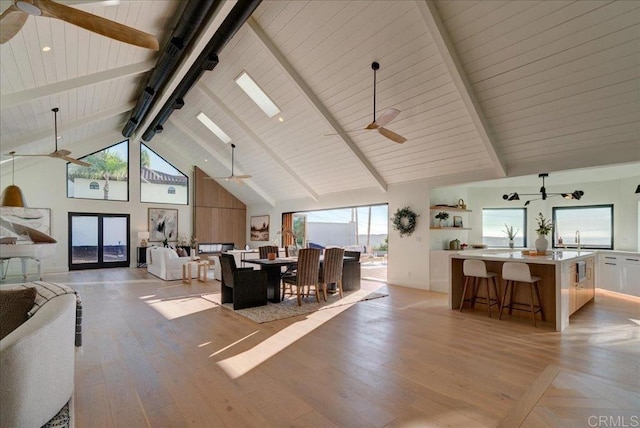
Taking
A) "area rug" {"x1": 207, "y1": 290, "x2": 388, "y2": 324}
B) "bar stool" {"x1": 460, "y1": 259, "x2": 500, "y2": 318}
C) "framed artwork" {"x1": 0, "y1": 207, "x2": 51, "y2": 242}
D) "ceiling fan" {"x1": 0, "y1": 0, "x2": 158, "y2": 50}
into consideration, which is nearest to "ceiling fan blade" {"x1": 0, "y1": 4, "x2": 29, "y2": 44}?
"ceiling fan" {"x1": 0, "y1": 0, "x2": 158, "y2": 50}

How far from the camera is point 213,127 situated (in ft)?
29.5

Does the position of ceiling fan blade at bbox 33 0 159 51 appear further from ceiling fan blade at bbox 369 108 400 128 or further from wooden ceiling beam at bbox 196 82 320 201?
wooden ceiling beam at bbox 196 82 320 201

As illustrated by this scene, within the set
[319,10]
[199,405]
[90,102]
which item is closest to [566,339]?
[199,405]

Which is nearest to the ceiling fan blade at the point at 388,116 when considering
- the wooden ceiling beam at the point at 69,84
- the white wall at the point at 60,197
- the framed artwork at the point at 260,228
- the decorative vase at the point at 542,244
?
the decorative vase at the point at 542,244

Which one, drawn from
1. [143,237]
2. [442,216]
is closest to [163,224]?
[143,237]

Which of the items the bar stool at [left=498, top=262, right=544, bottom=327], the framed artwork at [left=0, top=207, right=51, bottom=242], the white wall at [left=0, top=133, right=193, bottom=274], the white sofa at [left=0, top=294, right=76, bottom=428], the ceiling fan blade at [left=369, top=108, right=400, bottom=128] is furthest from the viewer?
the white wall at [left=0, top=133, right=193, bottom=274]

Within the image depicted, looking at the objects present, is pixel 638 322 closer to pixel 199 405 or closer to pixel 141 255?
pixel 199 405

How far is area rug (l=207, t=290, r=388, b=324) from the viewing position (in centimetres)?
484

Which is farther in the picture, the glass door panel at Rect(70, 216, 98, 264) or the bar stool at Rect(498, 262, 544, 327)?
the glass door panel at Rect(70, 216, 98, 264)

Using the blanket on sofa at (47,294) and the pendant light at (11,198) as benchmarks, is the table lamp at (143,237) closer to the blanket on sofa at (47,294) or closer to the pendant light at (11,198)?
the pendant light at (11,198)

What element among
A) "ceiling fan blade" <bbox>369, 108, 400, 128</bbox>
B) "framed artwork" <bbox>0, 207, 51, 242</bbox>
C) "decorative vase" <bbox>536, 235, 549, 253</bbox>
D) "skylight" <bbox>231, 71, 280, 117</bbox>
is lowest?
"decorative vase" <bbox>536, 235, 549, 253</bbox>

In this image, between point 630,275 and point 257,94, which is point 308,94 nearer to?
point 257,94

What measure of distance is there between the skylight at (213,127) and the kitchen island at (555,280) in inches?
266

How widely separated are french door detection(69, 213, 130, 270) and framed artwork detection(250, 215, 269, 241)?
14.2 feet
